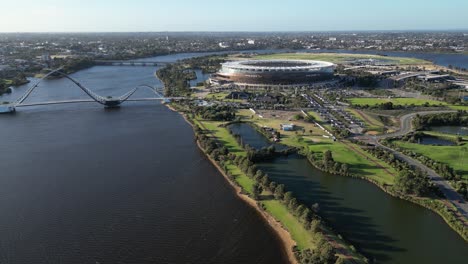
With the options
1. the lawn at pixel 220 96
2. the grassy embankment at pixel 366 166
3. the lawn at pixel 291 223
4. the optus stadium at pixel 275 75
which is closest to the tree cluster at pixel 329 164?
the grassy embankment at pixel 366 166

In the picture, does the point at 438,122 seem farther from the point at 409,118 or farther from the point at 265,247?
the point at 265,247

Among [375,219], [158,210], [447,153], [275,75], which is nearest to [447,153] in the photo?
[447,153]

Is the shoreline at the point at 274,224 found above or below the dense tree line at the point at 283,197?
below

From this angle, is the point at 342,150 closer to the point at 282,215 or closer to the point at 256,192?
A: the point at 256,192

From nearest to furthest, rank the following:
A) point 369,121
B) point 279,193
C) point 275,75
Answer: point 279,193 → point 369,121 → point 275,75

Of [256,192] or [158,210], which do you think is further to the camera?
[256,192]

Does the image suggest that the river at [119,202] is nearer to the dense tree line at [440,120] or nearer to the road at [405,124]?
the road at [405,124]

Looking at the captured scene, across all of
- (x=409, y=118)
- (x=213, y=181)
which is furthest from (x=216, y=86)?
(x=213, y=181)
